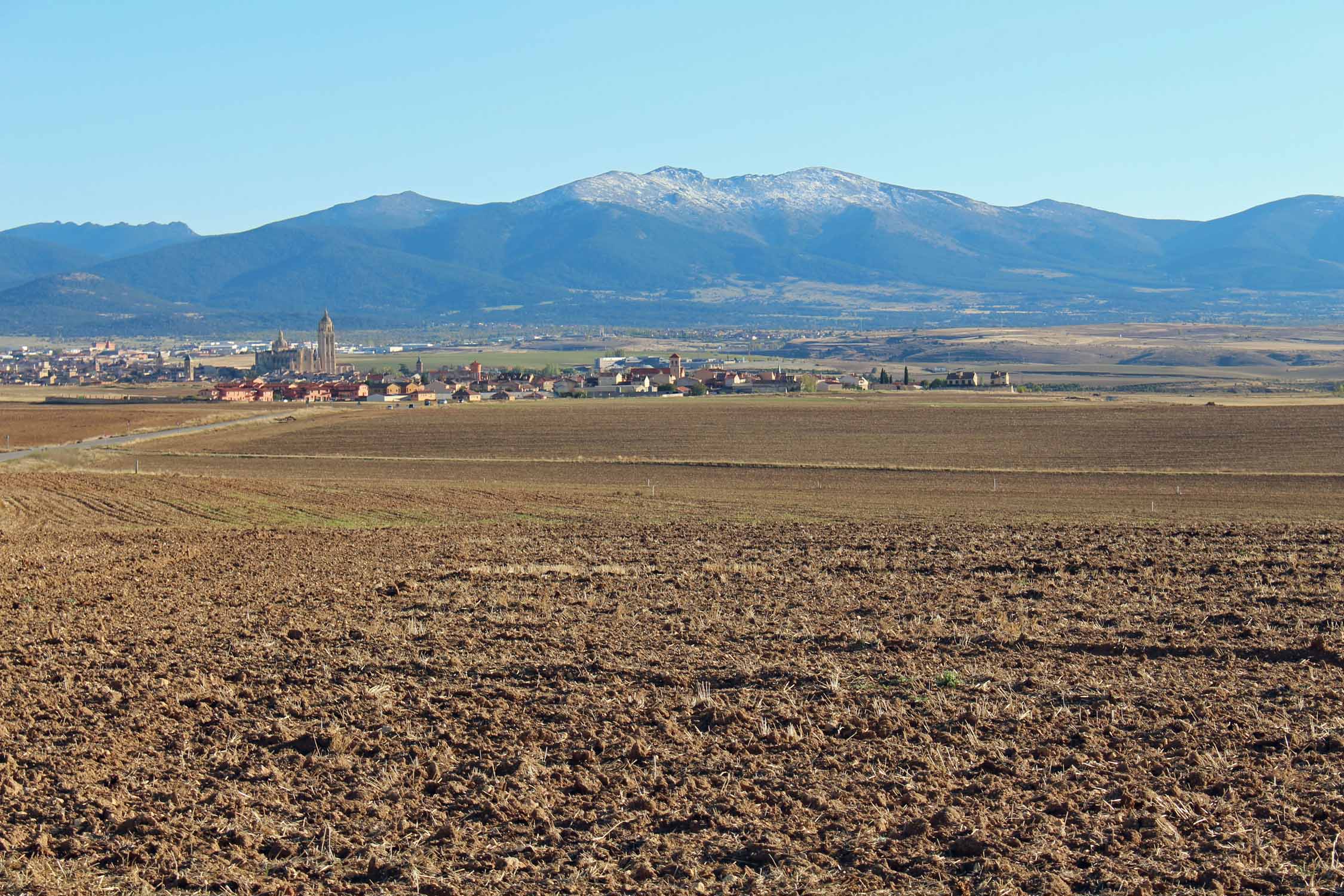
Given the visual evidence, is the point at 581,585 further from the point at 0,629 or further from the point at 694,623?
the point at 0,629

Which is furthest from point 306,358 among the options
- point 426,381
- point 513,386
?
point 513,386

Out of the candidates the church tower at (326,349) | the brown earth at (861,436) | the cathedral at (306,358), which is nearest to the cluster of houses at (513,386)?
the cathedral at (306,358)

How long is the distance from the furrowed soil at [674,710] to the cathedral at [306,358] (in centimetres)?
14116

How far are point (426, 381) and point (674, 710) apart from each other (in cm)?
12021

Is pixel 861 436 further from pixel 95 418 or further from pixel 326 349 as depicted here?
pixel 326 349

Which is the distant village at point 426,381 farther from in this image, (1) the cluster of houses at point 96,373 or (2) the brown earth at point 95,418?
(2) the brown earth at point 95,418

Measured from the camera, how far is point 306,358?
6432 inches

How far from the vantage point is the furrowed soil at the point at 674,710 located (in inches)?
284

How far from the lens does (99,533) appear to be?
77.8 feet

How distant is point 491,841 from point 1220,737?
200 inches

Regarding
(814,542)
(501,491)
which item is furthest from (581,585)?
(501,491)

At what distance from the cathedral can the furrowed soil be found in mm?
141163

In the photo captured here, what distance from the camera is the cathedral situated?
162 meters

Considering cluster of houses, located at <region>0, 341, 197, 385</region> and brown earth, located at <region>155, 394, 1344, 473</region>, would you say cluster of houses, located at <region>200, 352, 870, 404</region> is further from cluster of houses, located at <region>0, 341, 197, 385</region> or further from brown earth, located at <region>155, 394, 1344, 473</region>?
brown earth, located at <region>155, 394, 1344, 473</region>
